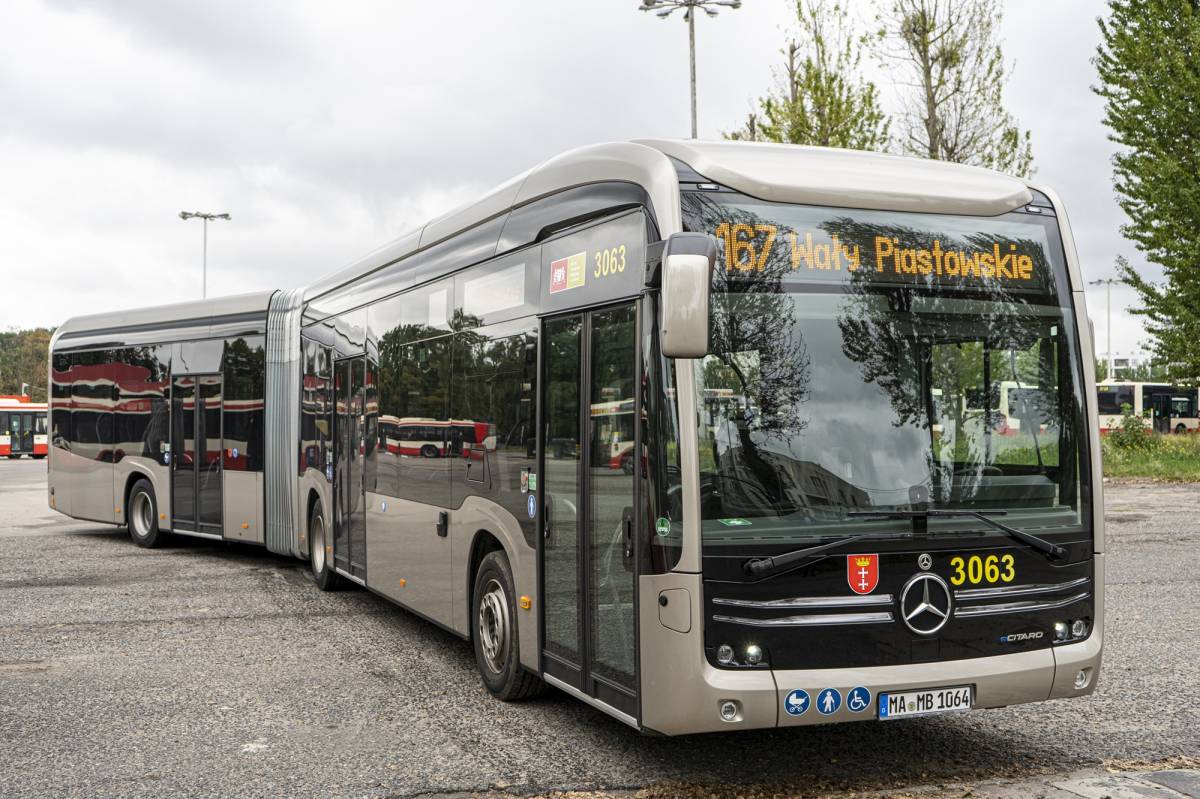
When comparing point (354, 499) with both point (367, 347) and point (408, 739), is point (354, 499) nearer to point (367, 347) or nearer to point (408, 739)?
point (367, 347)

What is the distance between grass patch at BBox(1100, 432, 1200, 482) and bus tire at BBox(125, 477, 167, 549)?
2079 cm

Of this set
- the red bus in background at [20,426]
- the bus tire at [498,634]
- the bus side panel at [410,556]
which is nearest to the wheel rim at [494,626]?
the bus tire at [498,634]

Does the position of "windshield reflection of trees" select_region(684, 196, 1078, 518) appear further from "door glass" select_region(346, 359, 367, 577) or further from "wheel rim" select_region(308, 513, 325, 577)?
"wheel rim" select_region(308, 513, 325, 577)

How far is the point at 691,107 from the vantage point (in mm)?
25422

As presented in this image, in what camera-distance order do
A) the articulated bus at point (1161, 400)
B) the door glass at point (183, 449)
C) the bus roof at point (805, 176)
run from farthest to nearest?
1. the articulated bus at point (1161, 400)
2. the door glass at point (183, 449)
3. the bus roof at point (805, 176)

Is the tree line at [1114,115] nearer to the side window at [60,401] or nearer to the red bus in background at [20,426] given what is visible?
the side window at [60,401]

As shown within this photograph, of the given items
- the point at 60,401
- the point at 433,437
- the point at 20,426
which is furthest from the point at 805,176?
the point at 20,426

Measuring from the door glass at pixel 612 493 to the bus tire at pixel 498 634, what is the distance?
4.09 ft

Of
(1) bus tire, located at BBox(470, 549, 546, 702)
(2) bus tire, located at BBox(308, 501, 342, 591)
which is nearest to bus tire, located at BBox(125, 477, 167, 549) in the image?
(2) bus tire, located at BBox(308, 501, 342, 591)

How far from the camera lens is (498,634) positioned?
7.46m

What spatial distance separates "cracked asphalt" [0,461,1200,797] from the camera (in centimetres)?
597

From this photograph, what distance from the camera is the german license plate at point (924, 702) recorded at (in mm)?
5402

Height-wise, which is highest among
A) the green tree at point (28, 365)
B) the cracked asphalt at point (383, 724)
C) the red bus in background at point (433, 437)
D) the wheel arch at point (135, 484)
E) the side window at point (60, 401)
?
the green tree at point (28, 365)

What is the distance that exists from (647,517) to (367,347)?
18.6 ft
